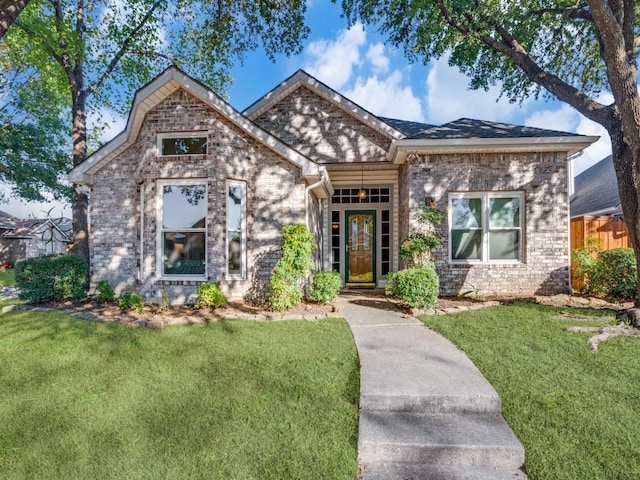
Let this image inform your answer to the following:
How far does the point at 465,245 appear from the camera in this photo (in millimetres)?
7570

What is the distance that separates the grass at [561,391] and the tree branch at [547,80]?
4.10m

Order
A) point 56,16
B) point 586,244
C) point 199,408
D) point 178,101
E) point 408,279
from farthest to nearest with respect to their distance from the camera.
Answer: point 56,16 → point 586,244 → point 178,101 → point 408,279 → point 199,408

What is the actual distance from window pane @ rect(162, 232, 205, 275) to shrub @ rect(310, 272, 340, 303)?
256cm

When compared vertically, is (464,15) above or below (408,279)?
above

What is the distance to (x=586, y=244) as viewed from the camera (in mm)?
7484

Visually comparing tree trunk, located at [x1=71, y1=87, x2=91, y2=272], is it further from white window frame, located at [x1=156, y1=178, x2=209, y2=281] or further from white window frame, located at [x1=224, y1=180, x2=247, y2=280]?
white window frame, located at [x1=224, y1=180, x2=247, y2=280]

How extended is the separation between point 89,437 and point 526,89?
13.5m

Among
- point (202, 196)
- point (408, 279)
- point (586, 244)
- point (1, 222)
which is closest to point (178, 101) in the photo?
point (202, 196)

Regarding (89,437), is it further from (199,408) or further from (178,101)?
(178,101)

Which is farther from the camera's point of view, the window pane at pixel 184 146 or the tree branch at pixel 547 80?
the window pane at pixel 184 146

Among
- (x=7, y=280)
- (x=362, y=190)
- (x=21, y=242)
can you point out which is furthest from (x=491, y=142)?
(x=21, y=242)

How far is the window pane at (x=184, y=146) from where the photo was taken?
677 centimetres

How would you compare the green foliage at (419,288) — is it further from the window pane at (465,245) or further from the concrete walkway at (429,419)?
the window pane at (465,245)

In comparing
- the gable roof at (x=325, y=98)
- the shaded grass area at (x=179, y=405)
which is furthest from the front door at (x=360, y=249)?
the shaded grass area at (x=179, y=405)
